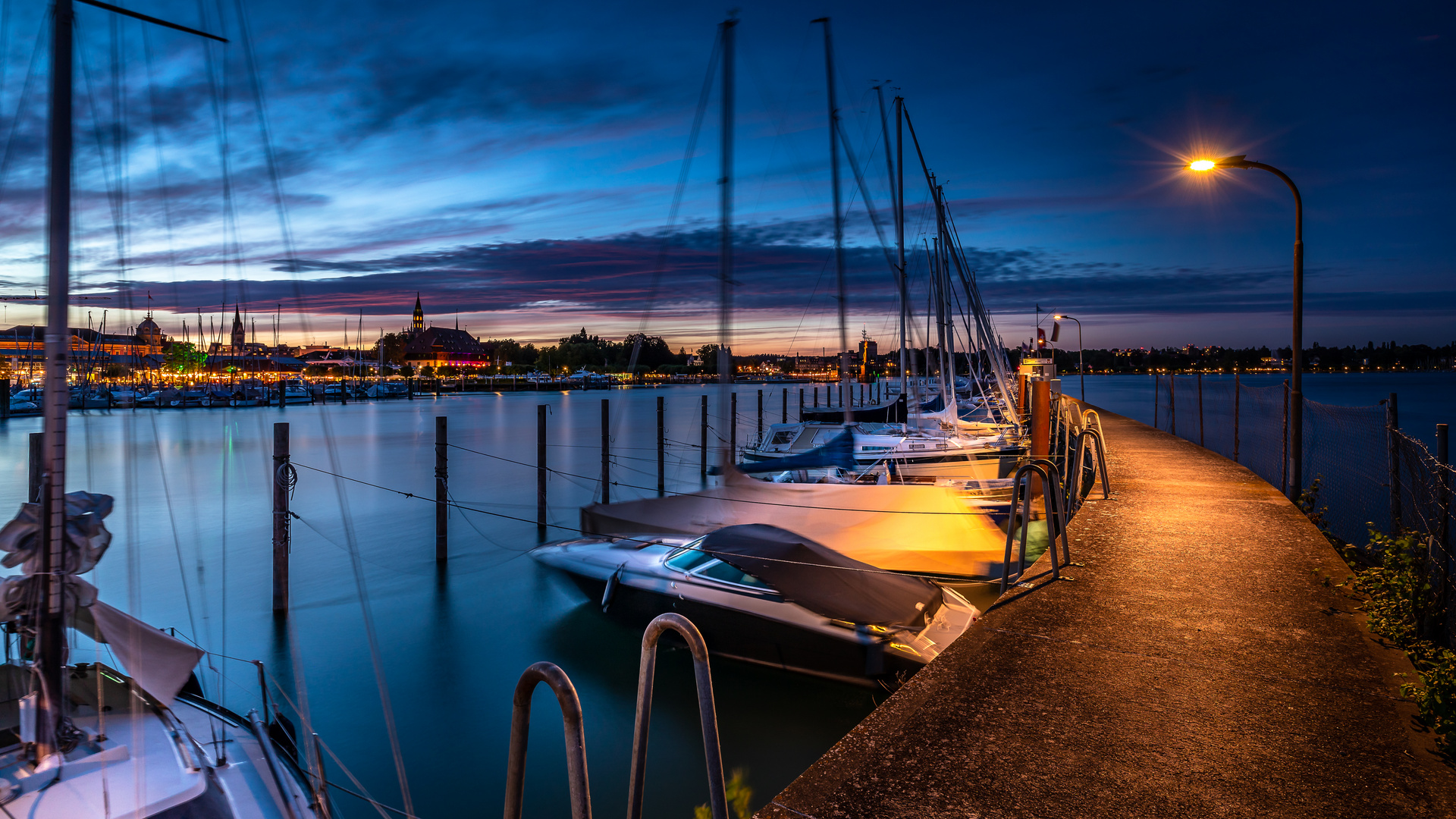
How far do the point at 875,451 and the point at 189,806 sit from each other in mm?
17947

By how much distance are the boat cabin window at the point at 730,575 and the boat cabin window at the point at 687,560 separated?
146mm

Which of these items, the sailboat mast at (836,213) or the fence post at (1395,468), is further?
the sailboat mast at (836,213)

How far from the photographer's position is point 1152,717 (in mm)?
3811

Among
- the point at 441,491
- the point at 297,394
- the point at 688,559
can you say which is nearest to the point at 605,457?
the point at 441,491

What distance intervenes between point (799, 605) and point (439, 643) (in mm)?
6463

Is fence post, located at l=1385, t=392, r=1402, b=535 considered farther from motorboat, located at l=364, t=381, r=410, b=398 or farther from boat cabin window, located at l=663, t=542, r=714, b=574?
motorboat, located at l=364, t=381, r=410, b=398

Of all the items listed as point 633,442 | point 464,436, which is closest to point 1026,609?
point 633,442

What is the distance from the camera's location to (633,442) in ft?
152

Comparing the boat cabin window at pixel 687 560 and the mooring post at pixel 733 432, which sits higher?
the mooring post at pixel 733 432

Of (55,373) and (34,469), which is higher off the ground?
(55,373)

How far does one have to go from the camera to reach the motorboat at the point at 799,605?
7734 mm

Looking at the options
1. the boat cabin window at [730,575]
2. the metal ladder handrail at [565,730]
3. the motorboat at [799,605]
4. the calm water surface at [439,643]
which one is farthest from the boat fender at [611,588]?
the metal ladder handrail at [565,730]

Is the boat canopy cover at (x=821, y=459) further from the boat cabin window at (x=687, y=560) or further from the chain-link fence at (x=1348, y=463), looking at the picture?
the boat cabin window at (x=687, y=560)

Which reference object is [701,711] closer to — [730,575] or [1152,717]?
[1152,717]
